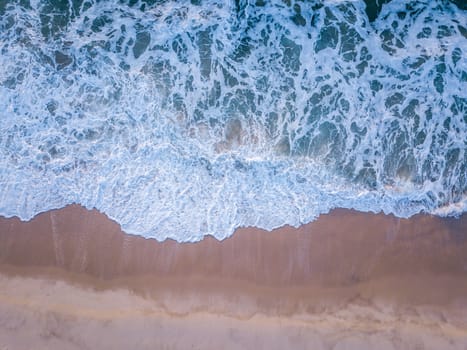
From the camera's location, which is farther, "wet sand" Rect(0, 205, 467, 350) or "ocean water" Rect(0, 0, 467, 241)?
"ocean water" Rect(0, 0, 467, 241)

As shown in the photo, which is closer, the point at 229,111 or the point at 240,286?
the point at 240,286

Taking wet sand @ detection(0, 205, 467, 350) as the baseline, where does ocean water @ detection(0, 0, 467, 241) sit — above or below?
above

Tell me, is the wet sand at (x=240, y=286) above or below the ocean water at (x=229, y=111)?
below

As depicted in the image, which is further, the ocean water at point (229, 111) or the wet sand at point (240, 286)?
the ocean water at point (229, 111)

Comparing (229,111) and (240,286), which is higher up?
(229,111)
